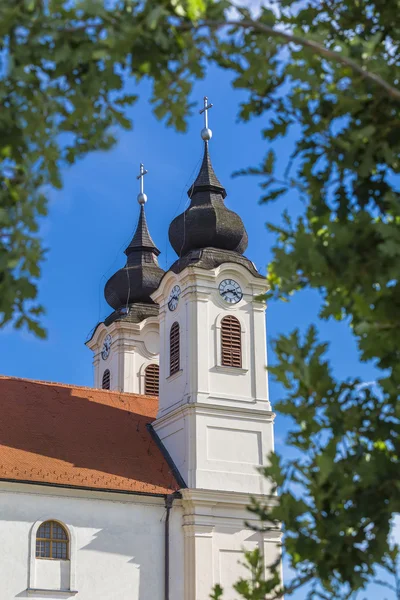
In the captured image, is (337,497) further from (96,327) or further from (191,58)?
(96,327)

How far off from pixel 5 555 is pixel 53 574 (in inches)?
49.2

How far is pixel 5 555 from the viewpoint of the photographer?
2195cm

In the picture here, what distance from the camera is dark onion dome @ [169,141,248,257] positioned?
28.6 meters

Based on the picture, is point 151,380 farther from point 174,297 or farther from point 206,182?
point 206,182

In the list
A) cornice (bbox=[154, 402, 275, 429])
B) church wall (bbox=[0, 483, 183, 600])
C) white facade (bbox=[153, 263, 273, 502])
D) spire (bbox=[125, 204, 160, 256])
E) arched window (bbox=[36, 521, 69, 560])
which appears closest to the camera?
church wall (bbox=[0, 483, 183, 600])

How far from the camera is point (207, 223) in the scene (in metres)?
28.7

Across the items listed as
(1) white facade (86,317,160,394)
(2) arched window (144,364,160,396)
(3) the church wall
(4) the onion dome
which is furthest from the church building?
(4) the onion dome

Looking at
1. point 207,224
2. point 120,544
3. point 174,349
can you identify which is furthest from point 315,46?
point 207,224

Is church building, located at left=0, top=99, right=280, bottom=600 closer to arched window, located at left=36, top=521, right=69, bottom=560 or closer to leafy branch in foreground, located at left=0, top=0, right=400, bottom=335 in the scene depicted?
arched window, located at left=36, top=521, right=69, bottom=560

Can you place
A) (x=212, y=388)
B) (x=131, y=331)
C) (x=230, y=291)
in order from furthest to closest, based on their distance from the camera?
1. (x=131, y=331)
2. (x=230, y=291)
3. (x=212, y=388)

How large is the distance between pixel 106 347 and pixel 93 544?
1108 centimetres

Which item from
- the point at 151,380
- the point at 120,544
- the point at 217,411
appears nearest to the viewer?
the point at 120,544

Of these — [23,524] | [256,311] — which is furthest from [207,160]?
[23,524]

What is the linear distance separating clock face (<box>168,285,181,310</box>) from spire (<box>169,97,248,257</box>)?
4.94 feet
